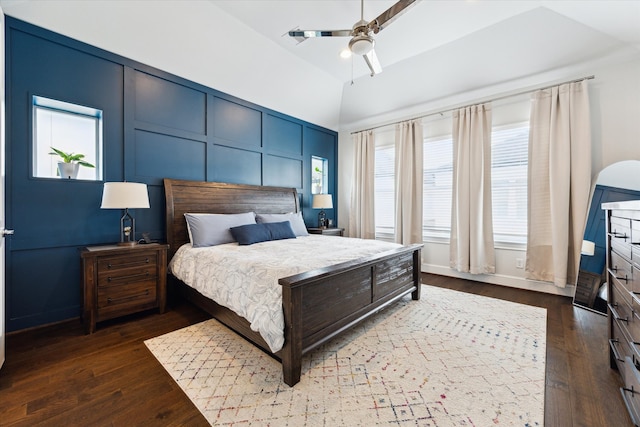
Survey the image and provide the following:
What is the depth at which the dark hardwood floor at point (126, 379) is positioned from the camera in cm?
148

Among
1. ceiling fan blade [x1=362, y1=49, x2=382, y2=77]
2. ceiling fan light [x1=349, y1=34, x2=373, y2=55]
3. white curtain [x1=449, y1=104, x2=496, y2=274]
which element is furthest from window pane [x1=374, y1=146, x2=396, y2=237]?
ceiling fan light [x1=349, y1=34, x2=373, y2=55]

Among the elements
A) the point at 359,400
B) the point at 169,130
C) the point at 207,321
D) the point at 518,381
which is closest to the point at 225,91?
the point at 169,130

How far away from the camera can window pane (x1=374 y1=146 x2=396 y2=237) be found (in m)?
5.23

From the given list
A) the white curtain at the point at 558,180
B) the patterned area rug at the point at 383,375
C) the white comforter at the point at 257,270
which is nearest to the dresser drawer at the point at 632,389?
the patterned area rug at the point at 383,375

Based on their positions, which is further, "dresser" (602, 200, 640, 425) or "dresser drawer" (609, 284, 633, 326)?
"dresser drawer" (609, 284, 633, 326)

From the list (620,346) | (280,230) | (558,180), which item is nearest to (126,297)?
(280,230)

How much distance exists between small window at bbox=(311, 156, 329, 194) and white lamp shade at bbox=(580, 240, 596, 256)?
13.7 ft

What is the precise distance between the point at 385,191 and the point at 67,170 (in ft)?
15.4

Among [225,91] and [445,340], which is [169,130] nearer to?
[225,91]

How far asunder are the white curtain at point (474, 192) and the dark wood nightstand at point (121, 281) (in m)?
4.13

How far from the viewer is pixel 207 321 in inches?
107

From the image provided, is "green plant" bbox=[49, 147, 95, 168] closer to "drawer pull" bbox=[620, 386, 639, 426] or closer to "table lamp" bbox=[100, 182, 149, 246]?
"table lamp" bbox=[100, 182, 149, 246]

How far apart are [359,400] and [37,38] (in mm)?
4130

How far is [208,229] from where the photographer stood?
320cm
